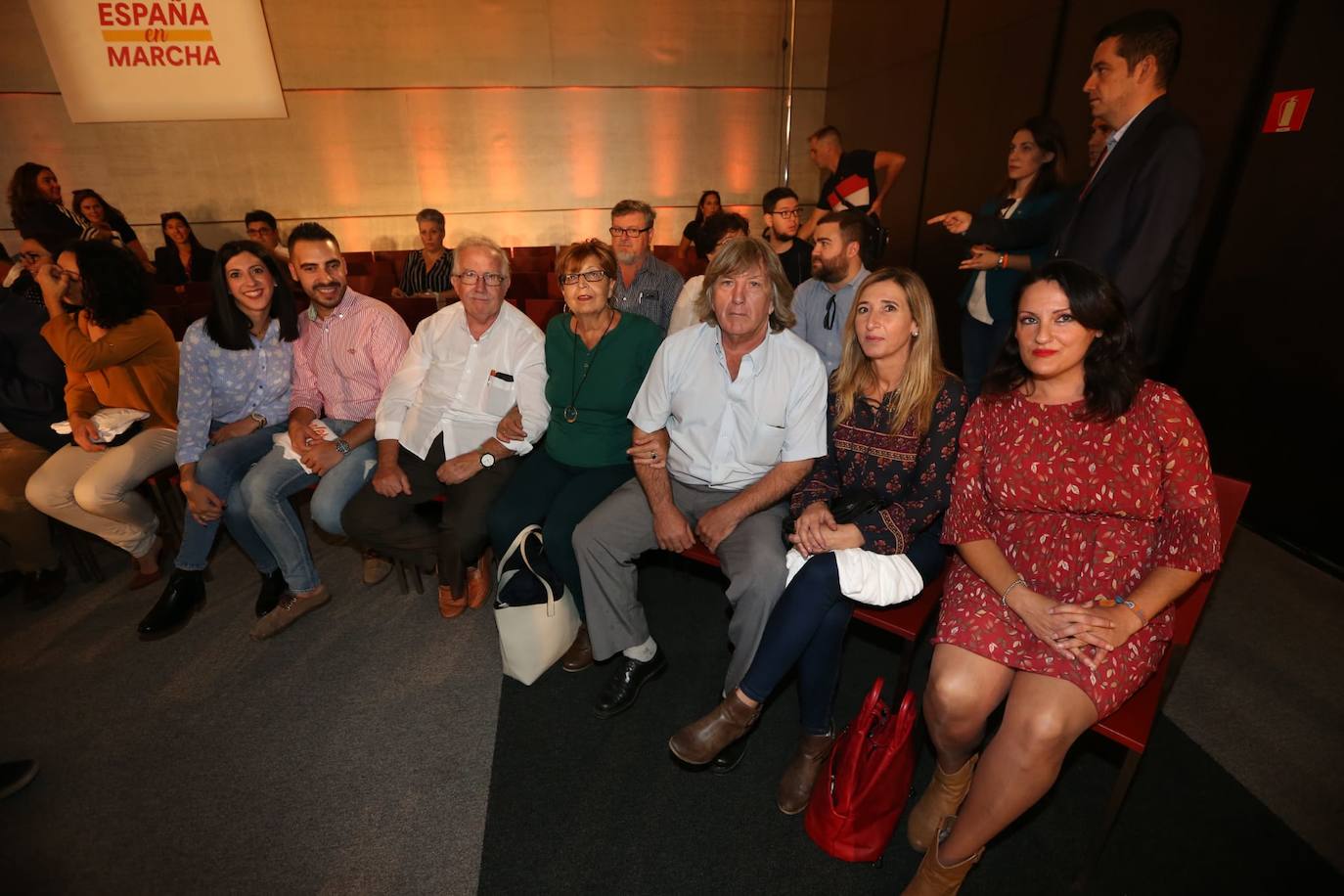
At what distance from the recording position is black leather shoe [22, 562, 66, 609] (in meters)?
2.86

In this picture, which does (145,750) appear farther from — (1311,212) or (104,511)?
(1311,212)

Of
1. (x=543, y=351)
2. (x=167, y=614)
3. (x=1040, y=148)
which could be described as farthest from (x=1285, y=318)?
(x=167, y=614)

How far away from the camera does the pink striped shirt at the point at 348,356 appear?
275 centimetres

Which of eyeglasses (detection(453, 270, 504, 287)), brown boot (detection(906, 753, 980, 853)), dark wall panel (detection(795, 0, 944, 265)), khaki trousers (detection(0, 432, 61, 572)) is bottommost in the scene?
brown boot (detection(906, 753, 980, 853))

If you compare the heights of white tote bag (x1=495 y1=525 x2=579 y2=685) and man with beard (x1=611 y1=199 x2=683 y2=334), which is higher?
man with beard (x1=611 y1=199 x2=683 y2=334)

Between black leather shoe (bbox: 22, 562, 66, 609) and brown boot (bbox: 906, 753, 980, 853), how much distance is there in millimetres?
3815

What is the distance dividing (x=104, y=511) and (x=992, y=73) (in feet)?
20.2

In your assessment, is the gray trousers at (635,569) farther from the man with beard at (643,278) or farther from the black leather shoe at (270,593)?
the black leather shoe at (270,593)

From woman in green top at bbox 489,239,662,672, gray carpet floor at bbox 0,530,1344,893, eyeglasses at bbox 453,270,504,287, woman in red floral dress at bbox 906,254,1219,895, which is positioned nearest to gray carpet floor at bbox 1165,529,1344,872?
gray carpet floor at bbox 0,530,1344,893

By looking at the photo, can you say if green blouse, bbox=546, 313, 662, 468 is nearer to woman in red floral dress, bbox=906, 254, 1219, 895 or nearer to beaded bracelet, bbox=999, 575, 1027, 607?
woman in red floral dress, bbox=906, 254, 1219, 895

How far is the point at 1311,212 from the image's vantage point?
2.68 metres

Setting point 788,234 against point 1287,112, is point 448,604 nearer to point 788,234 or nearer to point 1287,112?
point 788,234

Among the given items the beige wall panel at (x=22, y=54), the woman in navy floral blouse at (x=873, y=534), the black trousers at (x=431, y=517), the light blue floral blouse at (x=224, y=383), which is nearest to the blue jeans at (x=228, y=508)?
the light blue floral blouse at (x=224, y=383)

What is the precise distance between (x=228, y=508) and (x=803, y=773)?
2543mm
